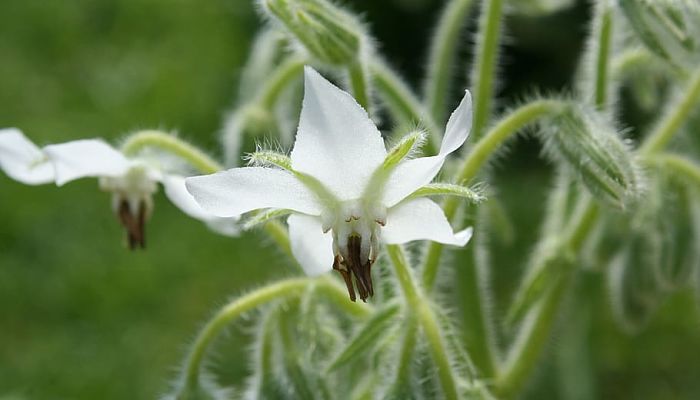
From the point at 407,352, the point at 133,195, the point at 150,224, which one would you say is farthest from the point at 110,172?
the point at 150,224

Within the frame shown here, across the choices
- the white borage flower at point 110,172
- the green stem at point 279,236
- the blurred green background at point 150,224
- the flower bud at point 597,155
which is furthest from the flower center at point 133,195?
the blurred green background at point 150,224

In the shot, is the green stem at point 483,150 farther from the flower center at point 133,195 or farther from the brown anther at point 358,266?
the flower center at point 133,195

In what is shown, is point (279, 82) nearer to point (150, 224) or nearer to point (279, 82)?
point (279, 82)

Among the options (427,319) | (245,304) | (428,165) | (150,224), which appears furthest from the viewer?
(150,224)

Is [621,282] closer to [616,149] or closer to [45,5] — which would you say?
[616,149]

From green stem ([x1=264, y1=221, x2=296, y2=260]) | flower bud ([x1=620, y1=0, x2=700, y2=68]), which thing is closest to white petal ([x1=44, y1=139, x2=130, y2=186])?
green stem ([x1=264, y1=221, x2=296, y2=260])

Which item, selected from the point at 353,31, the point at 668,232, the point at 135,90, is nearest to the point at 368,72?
the point at 353,31
